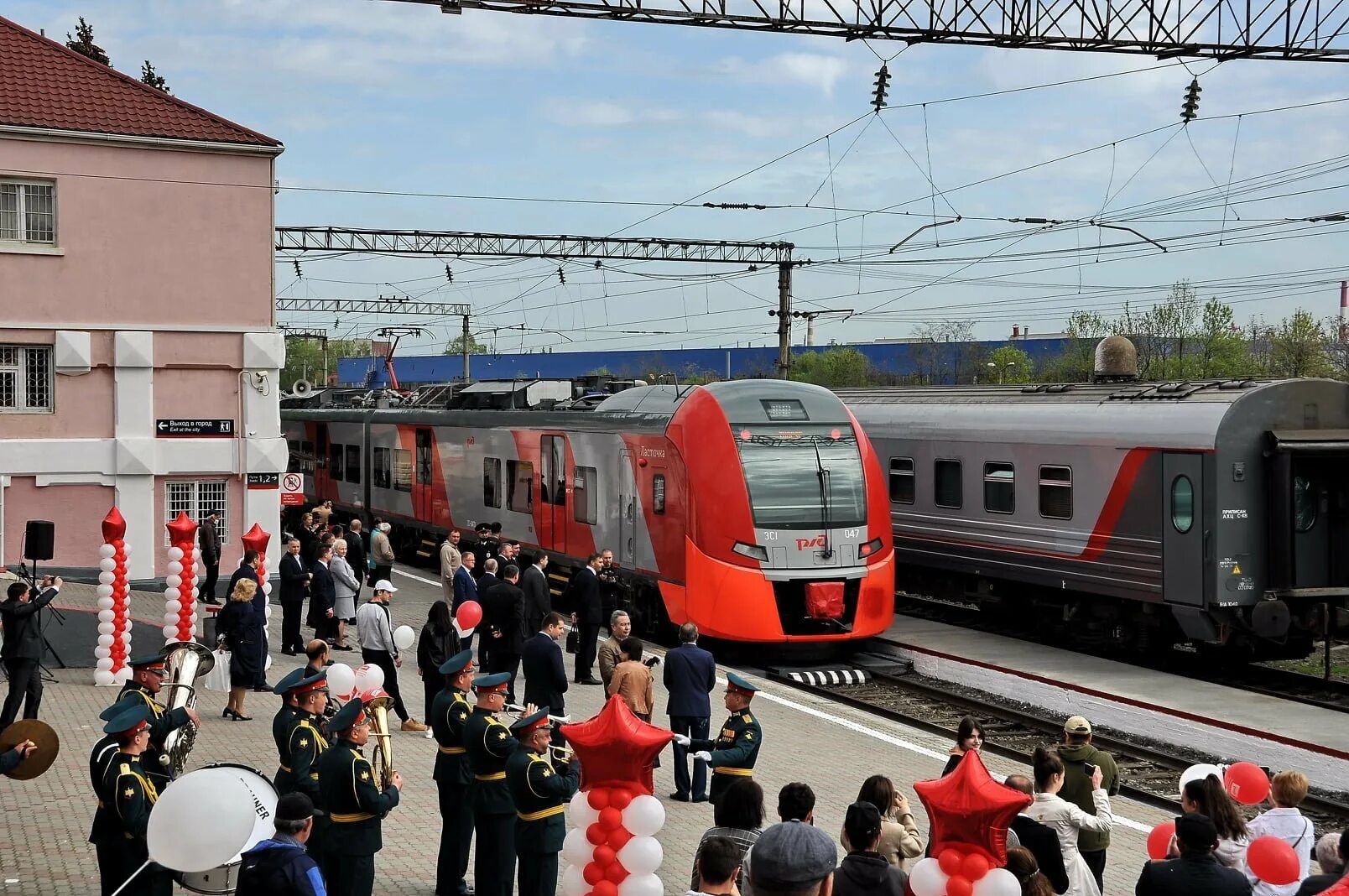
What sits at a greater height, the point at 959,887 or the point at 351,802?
the point at 959,887

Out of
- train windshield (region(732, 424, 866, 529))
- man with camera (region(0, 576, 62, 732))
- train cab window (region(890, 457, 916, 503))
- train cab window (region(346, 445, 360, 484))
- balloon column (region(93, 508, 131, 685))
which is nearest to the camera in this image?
man with camera (region(0, 576, 62, 732))

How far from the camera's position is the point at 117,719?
8.18 m

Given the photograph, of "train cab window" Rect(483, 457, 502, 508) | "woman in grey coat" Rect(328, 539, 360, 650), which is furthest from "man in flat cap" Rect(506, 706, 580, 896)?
"train cab window" Rect(483, 457, 502, 508)

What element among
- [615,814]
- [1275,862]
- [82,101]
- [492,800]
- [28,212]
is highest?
[82,101]

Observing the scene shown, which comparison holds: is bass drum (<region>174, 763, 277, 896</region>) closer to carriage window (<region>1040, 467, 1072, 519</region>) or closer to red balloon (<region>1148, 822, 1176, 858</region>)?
red balloon (<region>1148, 822, 1176, 858</region>)

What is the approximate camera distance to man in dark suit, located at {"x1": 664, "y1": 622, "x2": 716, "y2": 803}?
12555mm

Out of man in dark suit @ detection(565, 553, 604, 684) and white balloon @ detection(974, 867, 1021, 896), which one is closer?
white balloon @ detection(974, 867, 1021, 896)

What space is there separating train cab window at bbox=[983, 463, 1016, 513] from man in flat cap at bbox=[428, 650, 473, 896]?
13.3 m

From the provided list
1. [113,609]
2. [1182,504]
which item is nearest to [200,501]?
[113,609]

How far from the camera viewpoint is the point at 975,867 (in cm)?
635

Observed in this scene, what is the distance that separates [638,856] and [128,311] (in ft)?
63.1

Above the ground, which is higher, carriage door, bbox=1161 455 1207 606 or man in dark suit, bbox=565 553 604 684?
carriage door, bbox=1161 455 1207 606

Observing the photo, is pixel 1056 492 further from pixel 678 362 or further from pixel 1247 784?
pixel 678 362

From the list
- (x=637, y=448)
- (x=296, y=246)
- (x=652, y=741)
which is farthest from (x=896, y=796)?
(x=296, y=246)
